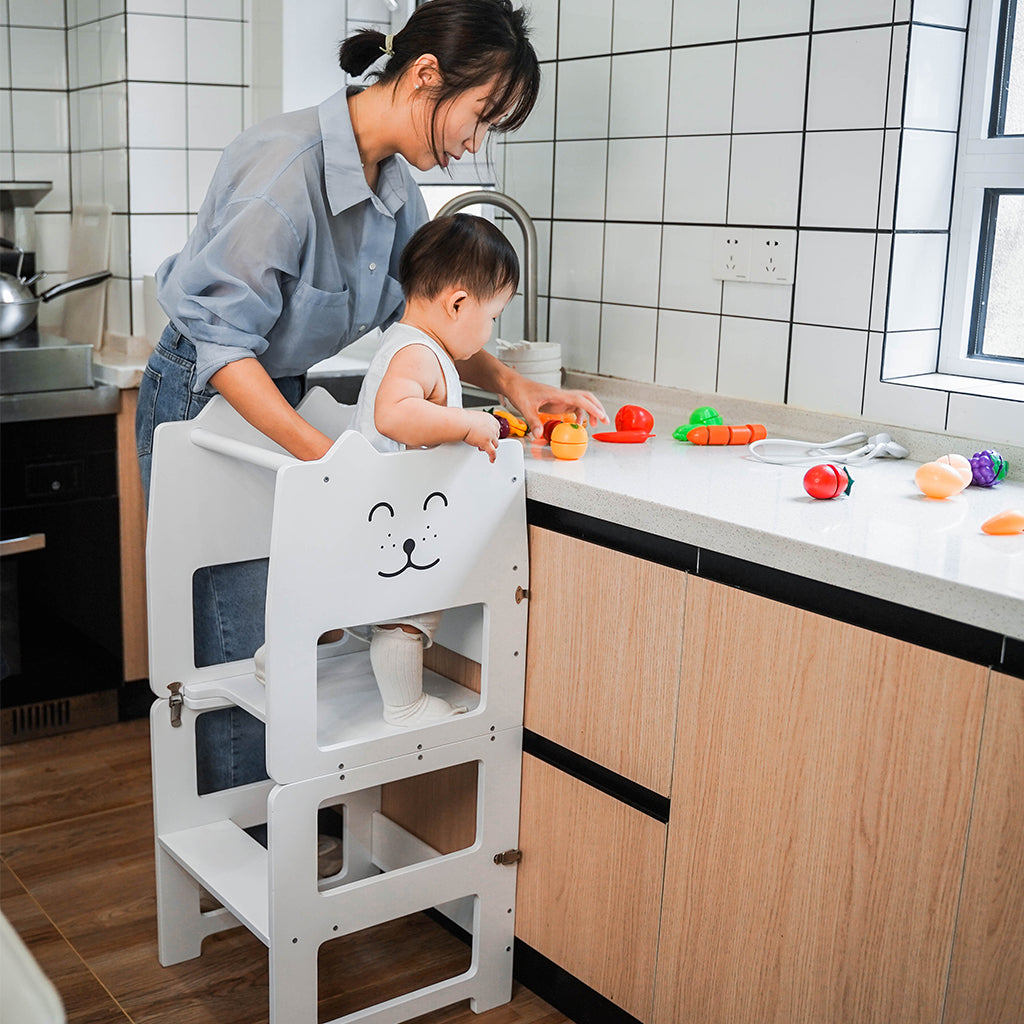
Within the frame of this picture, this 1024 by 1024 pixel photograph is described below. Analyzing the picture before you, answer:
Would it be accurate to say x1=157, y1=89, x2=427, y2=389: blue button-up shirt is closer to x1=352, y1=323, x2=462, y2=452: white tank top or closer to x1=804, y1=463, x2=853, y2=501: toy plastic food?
x1=352, y1=323, x2=462, y2=452: white tank top

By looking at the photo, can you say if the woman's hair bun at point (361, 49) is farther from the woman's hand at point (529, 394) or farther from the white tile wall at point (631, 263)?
the white tile wall at point (631, 263)

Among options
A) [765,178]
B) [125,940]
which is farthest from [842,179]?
[125,940]

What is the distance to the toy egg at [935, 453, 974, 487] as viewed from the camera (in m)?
1.51

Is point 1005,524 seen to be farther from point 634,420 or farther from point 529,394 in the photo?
point 529,394

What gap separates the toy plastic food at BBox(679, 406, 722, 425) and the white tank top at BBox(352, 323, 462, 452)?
1.40 ft

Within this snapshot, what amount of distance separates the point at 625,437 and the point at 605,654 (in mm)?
390

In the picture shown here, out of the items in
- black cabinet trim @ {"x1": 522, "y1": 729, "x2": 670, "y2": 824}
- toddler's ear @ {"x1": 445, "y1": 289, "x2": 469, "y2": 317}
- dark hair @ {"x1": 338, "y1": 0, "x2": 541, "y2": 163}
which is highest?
dark hair @ {"x1": 338, "y1": 0, "x2": 541, "y2": 163}

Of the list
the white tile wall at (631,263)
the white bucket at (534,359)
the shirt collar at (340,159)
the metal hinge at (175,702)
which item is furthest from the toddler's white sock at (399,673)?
the white tile wall at (631,263)

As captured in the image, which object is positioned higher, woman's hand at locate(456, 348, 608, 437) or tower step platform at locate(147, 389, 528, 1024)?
woman's hand at locate(456, 348, 608, 437)

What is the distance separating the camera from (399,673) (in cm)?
156

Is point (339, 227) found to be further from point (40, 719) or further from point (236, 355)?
point (40, 719)

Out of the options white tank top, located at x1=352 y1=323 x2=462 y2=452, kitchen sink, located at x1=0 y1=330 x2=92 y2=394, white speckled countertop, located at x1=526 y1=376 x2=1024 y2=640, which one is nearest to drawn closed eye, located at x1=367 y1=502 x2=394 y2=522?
white tank top, located at x1=352 y1=323 x2=462 y2=452

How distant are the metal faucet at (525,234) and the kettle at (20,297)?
94cm

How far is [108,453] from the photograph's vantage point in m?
2.51
